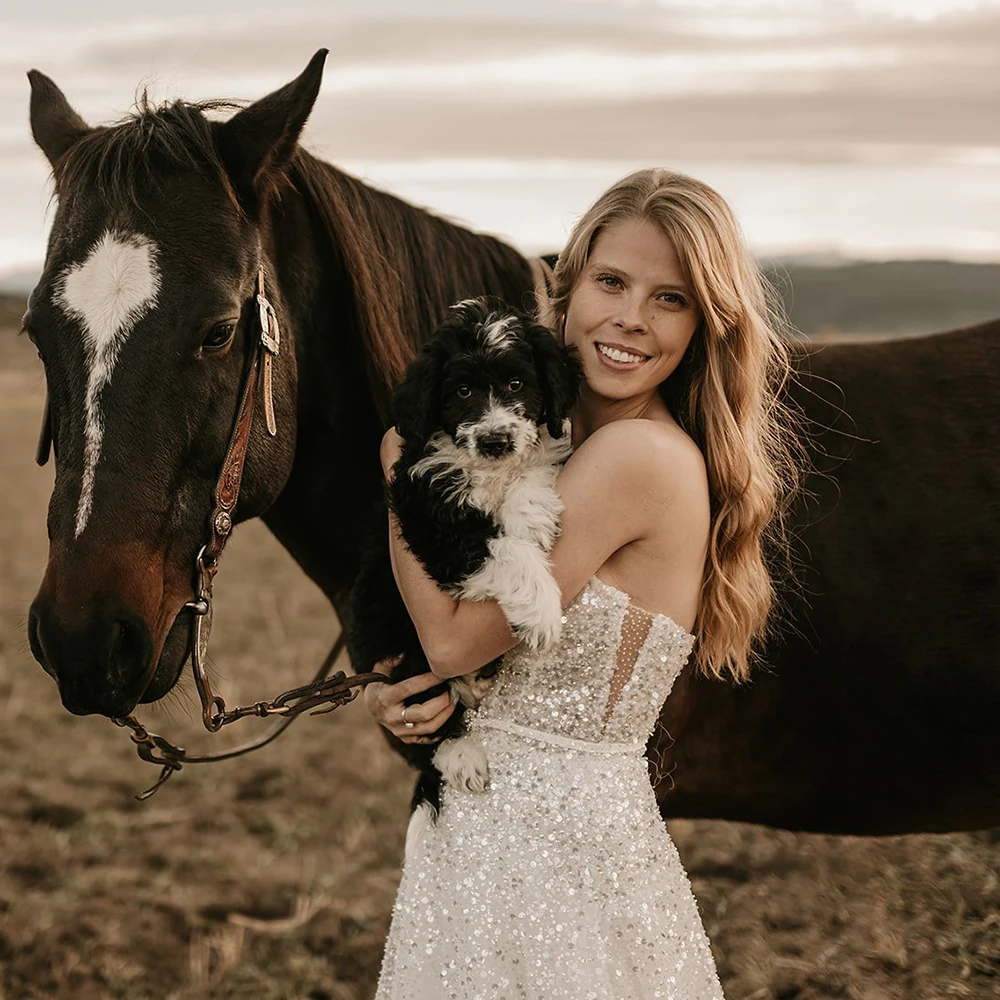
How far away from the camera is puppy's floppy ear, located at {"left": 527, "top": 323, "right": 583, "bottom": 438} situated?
218 centimetres

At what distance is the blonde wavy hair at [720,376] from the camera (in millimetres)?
2266

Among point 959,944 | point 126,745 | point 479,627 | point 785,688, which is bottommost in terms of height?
point 126,745

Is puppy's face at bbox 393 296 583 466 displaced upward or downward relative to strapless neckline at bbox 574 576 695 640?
upward

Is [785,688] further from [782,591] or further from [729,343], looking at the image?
[729,343]

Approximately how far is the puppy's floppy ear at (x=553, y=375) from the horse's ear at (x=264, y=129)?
0.81 meters

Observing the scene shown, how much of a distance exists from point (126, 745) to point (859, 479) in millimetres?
5043

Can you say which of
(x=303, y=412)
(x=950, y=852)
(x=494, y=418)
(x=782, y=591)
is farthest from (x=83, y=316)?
(x=950, y=852)

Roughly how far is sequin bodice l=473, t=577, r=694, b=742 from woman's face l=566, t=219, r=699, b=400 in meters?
0.48

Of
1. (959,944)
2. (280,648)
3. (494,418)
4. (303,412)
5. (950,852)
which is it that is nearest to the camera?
(494,418)

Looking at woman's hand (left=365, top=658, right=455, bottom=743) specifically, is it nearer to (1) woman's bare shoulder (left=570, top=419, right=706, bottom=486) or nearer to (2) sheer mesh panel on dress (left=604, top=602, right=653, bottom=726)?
(2) sheer mesh panel on dress (left=604, top=602, right=653, bottom=726)

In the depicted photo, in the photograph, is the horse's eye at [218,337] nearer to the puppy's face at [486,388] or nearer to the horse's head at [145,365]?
the horse's head at [145,365]

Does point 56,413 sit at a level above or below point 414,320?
below

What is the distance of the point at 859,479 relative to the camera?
2951mm

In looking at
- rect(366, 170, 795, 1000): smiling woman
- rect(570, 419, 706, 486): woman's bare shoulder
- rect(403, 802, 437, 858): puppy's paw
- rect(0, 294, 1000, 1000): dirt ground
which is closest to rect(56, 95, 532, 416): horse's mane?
rect(366, 170, 795, 1000): smiling woman
